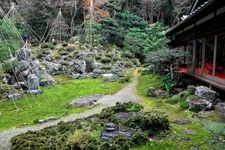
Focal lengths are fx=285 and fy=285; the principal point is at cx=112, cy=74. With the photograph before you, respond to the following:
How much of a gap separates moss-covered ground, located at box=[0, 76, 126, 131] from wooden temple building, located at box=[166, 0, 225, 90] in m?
4.53

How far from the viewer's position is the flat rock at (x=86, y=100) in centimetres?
1175

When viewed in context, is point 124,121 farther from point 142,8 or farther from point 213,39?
point 142,8

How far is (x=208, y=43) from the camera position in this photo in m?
12.4

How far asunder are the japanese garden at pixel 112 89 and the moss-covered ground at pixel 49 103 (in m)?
0.04

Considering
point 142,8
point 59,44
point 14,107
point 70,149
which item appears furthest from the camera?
point 142,8

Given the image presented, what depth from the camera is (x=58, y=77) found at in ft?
67.8

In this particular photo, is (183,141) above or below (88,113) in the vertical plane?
above

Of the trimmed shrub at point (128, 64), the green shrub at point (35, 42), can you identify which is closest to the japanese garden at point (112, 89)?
the trimmed shrub at point (128, 64)

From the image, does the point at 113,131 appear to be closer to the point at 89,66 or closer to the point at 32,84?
the point at 32,84

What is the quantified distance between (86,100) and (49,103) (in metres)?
1.59

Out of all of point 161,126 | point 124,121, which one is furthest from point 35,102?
point 161,126

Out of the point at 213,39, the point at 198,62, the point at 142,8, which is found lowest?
the point at 198,62

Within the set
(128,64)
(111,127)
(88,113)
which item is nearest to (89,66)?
(128,64)

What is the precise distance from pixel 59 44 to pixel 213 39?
19.2 meters
